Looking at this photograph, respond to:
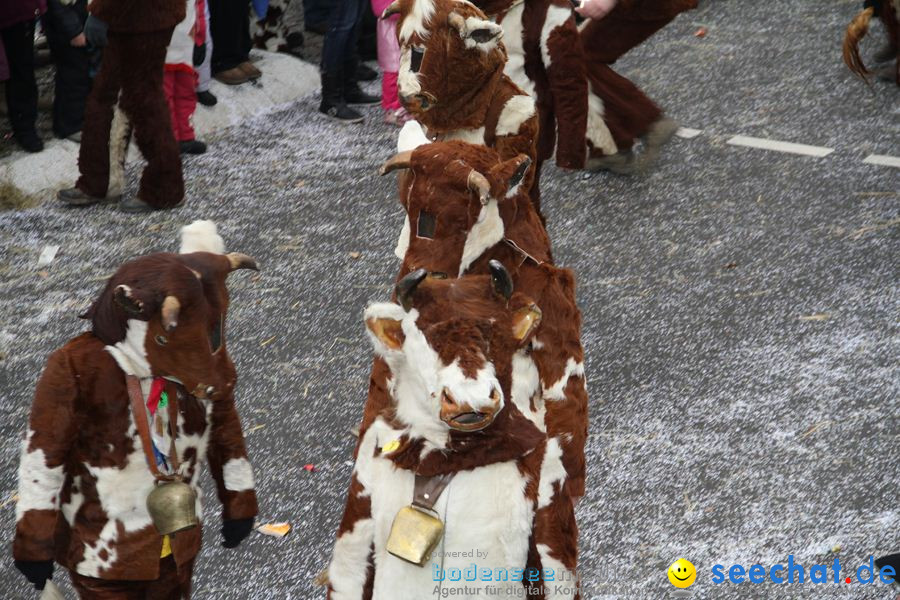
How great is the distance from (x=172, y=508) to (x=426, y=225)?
1129mm

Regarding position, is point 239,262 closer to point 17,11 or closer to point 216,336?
point 216,336

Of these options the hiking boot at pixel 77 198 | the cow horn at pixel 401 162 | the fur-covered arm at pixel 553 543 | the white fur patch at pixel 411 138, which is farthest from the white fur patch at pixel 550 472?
the hiking boot at pixel 77 198

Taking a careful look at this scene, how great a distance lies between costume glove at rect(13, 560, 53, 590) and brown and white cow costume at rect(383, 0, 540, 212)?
2.12 m

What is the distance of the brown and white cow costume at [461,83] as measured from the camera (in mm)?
4324

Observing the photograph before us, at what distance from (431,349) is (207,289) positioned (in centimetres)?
71

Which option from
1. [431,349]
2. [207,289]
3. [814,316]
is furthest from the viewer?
[814,316]

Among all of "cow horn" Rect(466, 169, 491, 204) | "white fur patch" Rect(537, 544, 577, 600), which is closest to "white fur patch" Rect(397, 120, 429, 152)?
"cow horn" Rect(466, 169, 491, 204)

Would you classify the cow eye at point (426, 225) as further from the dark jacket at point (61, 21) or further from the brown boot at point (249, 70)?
the brown boot at point (249, 70)

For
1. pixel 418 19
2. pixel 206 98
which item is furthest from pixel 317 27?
pixel 418 19

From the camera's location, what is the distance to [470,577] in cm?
285

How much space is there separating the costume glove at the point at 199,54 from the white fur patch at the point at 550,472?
17.2ft

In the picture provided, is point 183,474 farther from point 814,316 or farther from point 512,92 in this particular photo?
point 814,316

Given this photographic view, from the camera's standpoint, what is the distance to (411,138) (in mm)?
4012

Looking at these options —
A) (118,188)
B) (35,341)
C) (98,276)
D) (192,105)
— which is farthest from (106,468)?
(192,105)
